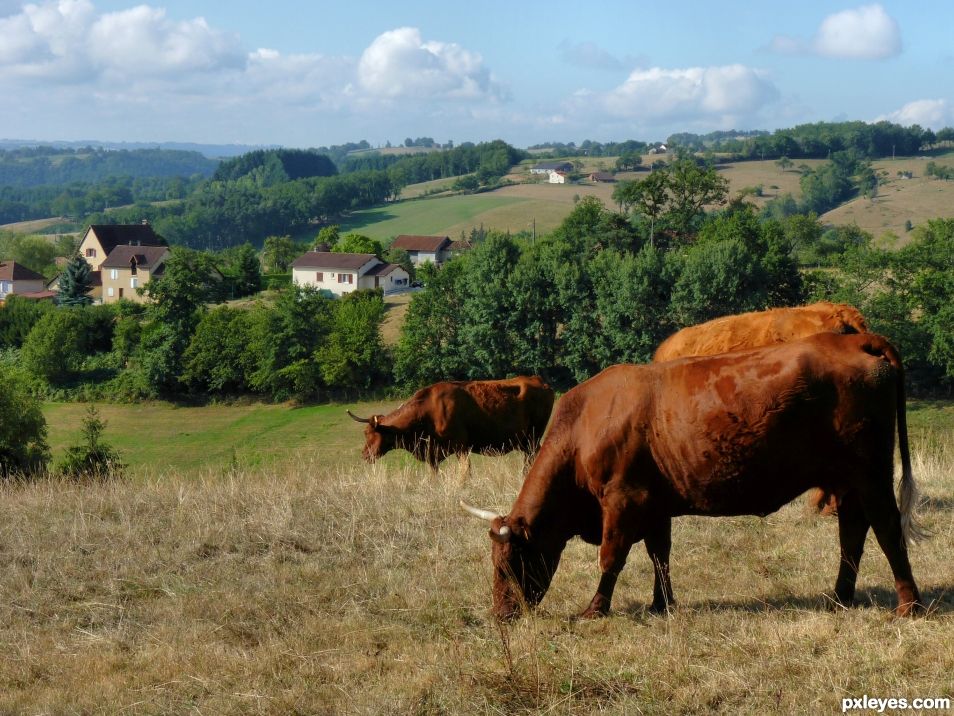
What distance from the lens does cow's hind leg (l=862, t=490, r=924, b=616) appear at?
288 inches

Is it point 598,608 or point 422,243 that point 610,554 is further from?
point 422,243

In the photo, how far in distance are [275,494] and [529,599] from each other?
5063 millimetres

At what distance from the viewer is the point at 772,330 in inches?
450

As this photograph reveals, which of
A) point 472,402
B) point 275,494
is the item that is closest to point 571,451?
point 275,494

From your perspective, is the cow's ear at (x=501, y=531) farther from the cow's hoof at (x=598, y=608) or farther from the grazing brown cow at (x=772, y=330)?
the grazing brown cow at (x=772, y=330)

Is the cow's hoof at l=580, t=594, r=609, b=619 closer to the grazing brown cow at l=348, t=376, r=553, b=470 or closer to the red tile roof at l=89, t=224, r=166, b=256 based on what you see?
the grazing brown cow at l=348, t=376, r=553, b=470

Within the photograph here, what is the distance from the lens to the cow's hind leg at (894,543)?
7316mm

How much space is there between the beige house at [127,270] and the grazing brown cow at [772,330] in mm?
111026

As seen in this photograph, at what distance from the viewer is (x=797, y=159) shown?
196000mm

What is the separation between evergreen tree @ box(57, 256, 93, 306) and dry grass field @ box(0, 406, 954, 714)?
101505 millimetres

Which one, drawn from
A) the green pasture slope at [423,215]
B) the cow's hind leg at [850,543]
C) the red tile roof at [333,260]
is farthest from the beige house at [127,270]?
the cow's hind leg at [850,543]

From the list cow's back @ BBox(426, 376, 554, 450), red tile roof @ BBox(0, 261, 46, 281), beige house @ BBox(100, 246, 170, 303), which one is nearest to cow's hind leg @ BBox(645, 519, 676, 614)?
cow's back @ BBox(426, 376, 554, 450)

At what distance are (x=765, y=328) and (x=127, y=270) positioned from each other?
11513 cm

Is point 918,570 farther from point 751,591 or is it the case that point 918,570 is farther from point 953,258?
point 953,258
